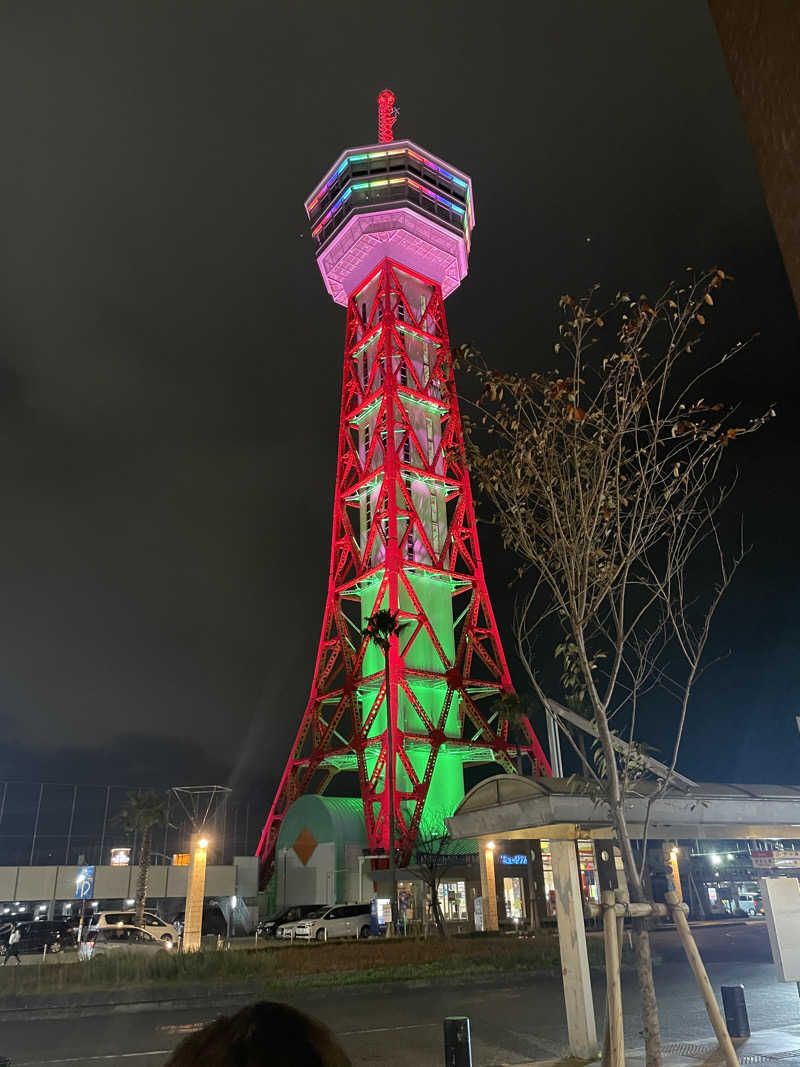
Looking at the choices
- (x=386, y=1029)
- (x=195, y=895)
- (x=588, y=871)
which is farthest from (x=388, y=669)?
(x=386, y=1029)

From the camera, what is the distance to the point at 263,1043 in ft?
4.70

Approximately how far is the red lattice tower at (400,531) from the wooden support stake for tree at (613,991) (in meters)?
36.3

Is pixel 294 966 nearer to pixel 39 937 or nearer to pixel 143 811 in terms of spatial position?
pixel 39 937

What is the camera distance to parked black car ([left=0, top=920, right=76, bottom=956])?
30.5 m

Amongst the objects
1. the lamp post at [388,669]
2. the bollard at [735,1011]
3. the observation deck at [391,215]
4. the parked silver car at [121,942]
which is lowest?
the bollard at [735,1011]

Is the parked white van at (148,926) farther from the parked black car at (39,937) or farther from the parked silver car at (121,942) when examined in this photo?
the parked silver car at (121,942)

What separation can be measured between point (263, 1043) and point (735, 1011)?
1256 centimetres

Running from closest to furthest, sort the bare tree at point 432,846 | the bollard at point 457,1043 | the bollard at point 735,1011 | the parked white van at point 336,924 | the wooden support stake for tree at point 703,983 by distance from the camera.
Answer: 1. the wooden support stake for tree at point 703,983
2. the bollard at point 457,1043
3. the bollard at point 735,1011
4. the parked white van at point 336,924
5. the bare tree at point 432,846

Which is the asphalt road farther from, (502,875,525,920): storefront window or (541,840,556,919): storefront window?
(541,840,556,919): storefront window

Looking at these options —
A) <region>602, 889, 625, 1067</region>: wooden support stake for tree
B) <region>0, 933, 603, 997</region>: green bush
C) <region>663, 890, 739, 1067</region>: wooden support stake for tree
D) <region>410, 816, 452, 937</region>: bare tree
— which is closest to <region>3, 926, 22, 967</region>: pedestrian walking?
<region>0, 933, 603, 997</region>: green bush

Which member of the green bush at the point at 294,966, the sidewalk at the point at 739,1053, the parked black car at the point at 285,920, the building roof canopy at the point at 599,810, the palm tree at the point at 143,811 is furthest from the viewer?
the palm tree at the point at 143,811

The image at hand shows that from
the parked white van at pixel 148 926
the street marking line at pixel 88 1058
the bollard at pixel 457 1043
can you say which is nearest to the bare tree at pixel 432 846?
the parked white van at pixel 148 926

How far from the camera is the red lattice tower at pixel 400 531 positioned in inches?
1884

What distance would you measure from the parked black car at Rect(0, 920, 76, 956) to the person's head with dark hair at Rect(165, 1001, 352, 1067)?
115 feet
